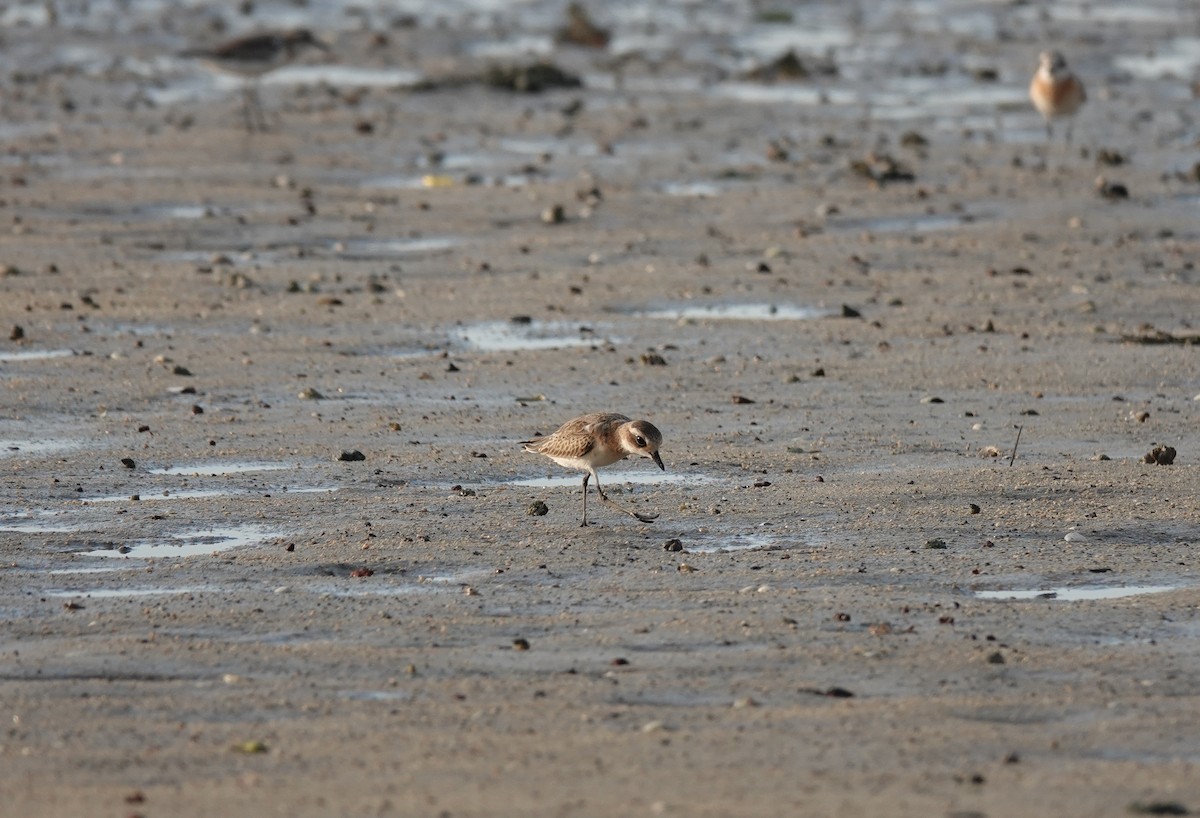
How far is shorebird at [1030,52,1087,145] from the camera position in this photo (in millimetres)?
21359

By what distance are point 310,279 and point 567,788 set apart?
9247mm

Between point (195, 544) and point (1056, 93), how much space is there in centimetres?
1468

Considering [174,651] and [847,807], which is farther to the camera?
[174,651]

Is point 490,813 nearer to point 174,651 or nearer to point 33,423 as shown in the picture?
point 174,651

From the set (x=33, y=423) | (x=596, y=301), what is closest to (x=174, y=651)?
(x=33, y=423)

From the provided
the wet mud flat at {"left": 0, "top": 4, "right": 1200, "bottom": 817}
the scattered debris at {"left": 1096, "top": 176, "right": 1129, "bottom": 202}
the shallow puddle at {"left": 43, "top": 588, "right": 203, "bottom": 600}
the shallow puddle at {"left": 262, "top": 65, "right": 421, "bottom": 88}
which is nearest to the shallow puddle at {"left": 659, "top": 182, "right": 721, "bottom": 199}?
the wet mud flat at {"left": 0, "top": 4, "right": 1200, "bottom": 817}

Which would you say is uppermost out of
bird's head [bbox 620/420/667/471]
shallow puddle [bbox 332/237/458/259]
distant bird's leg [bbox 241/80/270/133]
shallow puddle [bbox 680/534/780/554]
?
bird's head [bbox 620/420/667/471]

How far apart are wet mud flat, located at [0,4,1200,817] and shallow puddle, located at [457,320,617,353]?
1.9 inches

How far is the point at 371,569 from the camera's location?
27.0 feet

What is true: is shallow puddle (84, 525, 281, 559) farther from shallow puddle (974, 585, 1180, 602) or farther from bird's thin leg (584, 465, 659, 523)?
shallow puddle (974, 585, 1180, 602)

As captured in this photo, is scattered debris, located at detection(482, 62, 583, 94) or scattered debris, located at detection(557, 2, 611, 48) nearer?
scattered debris, located at detection(482, 62, 583, 94)

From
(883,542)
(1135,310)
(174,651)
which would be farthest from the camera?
(1135,310)

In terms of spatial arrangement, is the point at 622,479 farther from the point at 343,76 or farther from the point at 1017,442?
the point at 343,76

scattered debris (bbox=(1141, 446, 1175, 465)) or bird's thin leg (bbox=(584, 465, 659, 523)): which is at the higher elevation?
scattered debris (bbox=(1141, 446, 1175, 465))
